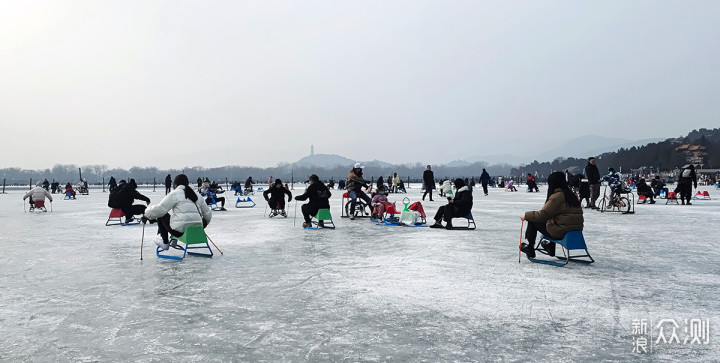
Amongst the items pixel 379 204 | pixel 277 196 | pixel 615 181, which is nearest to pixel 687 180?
pixel 615 181

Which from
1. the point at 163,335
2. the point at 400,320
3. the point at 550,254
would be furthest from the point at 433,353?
the point at 550,254

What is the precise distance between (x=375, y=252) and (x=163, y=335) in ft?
16.1

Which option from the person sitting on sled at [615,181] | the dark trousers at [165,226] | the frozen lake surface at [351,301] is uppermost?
the person sitting on sled at [615,181]

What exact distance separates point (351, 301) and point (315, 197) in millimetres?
7266

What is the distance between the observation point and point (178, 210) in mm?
7973

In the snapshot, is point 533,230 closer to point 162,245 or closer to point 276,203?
point 162,245

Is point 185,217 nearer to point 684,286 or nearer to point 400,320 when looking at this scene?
point 400,320

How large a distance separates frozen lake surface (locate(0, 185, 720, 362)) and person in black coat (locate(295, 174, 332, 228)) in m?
2.59

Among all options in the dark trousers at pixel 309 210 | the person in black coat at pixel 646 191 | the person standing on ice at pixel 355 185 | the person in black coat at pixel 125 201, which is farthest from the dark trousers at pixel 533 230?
the person in black coat at pixel 646 191

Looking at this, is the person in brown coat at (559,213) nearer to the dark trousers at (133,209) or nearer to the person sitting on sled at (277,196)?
the person sitting on sled at (277,196)

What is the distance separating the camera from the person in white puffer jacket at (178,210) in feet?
25.5

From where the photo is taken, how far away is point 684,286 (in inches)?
229

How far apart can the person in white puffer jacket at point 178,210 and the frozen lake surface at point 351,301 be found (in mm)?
570

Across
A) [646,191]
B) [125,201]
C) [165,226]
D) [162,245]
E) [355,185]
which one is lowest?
[162,245]
